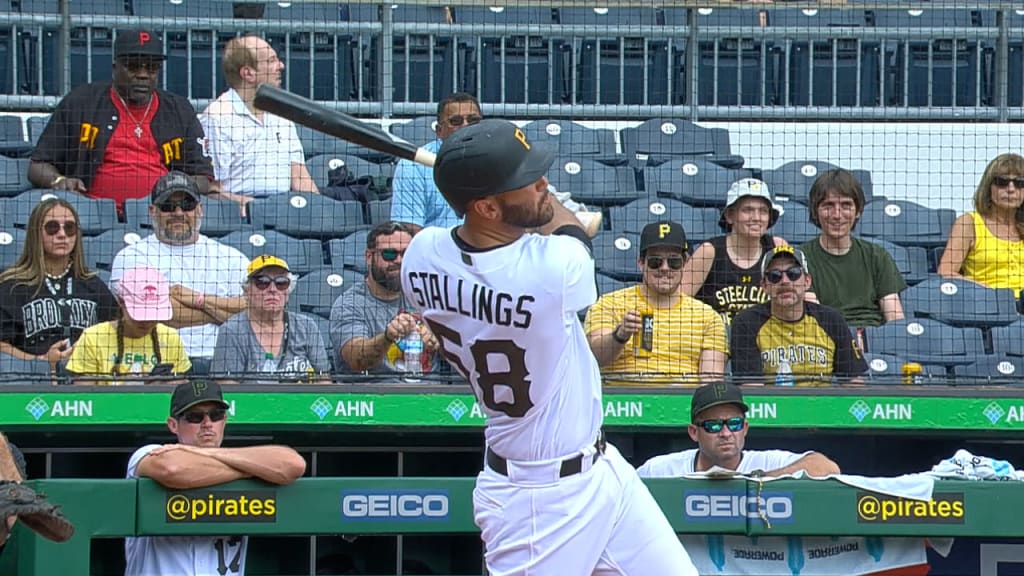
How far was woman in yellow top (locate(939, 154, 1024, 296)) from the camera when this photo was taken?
7.74 meters

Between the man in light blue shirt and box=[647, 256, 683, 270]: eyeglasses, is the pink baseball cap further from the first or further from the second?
box=[647, 256, 683, 270]: eyeglasses

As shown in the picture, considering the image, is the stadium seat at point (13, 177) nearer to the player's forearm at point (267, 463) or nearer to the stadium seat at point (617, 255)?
the stadium seat at point (617, 255)

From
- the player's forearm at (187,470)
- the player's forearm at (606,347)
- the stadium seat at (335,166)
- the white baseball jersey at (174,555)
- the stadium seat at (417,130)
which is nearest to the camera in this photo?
the player's forearm at (187,470)

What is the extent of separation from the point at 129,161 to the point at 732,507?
3.84m

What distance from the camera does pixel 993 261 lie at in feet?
25.4

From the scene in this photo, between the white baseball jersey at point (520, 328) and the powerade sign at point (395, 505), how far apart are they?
1.15 meters

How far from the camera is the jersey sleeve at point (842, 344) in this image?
22.0ft

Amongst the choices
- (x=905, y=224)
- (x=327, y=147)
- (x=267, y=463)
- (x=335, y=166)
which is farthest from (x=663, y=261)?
(x=327, y=147)

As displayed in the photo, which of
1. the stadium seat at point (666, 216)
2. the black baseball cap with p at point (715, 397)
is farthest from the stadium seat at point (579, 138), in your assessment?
the black baseball cap with p at point (715, 397)

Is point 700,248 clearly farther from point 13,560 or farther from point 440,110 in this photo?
point 13,560

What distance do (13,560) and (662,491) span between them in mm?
2008

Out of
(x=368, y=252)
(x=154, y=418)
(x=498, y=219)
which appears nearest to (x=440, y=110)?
(x=368, y=252)

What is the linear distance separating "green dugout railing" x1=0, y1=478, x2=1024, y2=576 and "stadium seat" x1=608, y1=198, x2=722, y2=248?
257cm

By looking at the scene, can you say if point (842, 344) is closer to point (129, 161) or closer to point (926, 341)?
point (926, 341)
